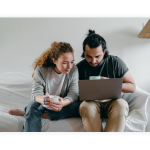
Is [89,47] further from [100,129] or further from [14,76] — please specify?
[14,76]

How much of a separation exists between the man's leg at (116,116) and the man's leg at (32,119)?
1.49ft

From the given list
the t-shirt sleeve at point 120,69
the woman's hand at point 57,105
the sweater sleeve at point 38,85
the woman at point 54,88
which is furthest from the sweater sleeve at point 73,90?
the t-shirt sleeve at point 120,69

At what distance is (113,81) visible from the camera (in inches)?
38.4

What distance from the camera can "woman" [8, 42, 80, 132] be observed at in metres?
1.04

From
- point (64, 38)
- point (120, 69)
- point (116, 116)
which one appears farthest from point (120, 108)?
point (64, 38)

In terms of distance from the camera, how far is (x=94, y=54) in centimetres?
117

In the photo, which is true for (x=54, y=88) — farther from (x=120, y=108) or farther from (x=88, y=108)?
(x=120, y=108)

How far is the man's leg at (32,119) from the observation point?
1.00 m

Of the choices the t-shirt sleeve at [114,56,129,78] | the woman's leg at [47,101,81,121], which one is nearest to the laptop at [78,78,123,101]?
the woman's leg at [47,101,81,121]

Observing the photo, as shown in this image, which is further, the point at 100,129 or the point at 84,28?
the point at 84,28

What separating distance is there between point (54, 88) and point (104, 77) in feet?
Answer: 1.33

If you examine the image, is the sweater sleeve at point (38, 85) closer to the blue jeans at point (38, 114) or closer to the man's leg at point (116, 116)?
the blue jeans at point (38, 114)
